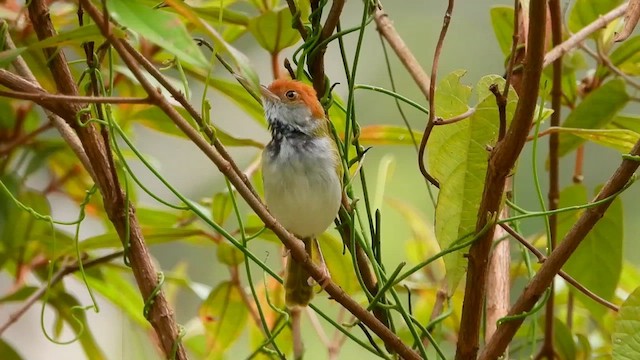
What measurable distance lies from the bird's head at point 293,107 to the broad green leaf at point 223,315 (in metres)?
0.23

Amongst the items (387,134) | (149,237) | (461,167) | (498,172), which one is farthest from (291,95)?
(498,172)

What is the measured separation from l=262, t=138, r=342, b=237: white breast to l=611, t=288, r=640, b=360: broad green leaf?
0.40 meters

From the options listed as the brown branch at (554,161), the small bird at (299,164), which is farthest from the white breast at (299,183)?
the brown branch at (554,161)

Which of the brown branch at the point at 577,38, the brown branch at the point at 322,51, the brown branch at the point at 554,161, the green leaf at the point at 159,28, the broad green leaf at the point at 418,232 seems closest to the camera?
the green leaf at the point at 159,28

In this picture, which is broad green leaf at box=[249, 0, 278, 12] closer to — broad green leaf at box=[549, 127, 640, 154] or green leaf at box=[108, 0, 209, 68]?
broad green leaf at box=[549, 127, 640, 154]

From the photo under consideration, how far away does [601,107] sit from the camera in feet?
3.39

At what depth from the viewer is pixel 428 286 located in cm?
134

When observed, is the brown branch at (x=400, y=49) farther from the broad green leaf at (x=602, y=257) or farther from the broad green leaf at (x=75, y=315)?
the broad green leaf at (x=75, y=315)

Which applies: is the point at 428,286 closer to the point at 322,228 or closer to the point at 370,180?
the point at 322,228

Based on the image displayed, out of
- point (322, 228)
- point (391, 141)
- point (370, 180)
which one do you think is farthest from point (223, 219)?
point (370, 180)

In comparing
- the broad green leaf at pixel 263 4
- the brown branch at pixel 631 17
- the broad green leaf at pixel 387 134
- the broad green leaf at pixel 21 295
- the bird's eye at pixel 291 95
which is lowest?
the broad green leaf at pixel 21 295

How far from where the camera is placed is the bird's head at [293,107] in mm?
1089

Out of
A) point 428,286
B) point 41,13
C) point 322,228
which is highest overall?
point 41,13

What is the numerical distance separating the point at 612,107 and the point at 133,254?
59 centimetres
